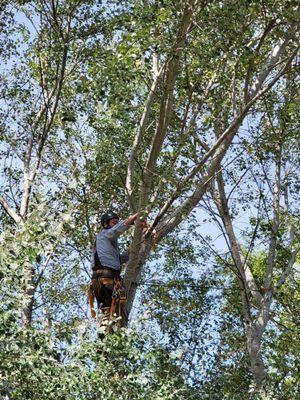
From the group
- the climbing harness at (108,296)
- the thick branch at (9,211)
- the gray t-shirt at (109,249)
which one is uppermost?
the thick branch at (9,211)

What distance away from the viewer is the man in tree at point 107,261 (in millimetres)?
9281

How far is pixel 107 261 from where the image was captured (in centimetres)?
945

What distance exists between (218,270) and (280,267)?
1120 millimetres

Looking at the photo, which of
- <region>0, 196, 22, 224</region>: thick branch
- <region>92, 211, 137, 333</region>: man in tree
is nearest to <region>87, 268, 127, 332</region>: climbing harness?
<region>92, 211, 137, 333</region>: man in tree

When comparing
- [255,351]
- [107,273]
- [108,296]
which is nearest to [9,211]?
[107,273]

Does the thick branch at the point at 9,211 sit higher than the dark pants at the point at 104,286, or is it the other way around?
the thick branch at the point at 9,211

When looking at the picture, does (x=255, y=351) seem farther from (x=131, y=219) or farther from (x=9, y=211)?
(x=9, y=211)

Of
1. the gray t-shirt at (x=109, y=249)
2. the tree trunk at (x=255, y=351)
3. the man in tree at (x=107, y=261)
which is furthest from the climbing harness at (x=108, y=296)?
the tree trunk at (x=255, y=351)

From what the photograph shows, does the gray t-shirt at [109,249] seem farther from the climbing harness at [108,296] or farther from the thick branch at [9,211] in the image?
the thick branch at [9,211]

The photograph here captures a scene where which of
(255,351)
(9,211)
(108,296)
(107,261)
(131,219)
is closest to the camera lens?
(131,219)

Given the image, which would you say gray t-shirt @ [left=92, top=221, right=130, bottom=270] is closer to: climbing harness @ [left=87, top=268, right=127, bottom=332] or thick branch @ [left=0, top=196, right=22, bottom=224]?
climbing harness @ [left=87, top=268, right=127, bottom=332]

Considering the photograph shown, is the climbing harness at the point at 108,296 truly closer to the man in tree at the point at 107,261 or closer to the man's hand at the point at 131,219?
the man in tree at the point at 107,261

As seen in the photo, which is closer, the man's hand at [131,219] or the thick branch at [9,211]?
the man's hand at [131,219]

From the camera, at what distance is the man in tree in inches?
365
